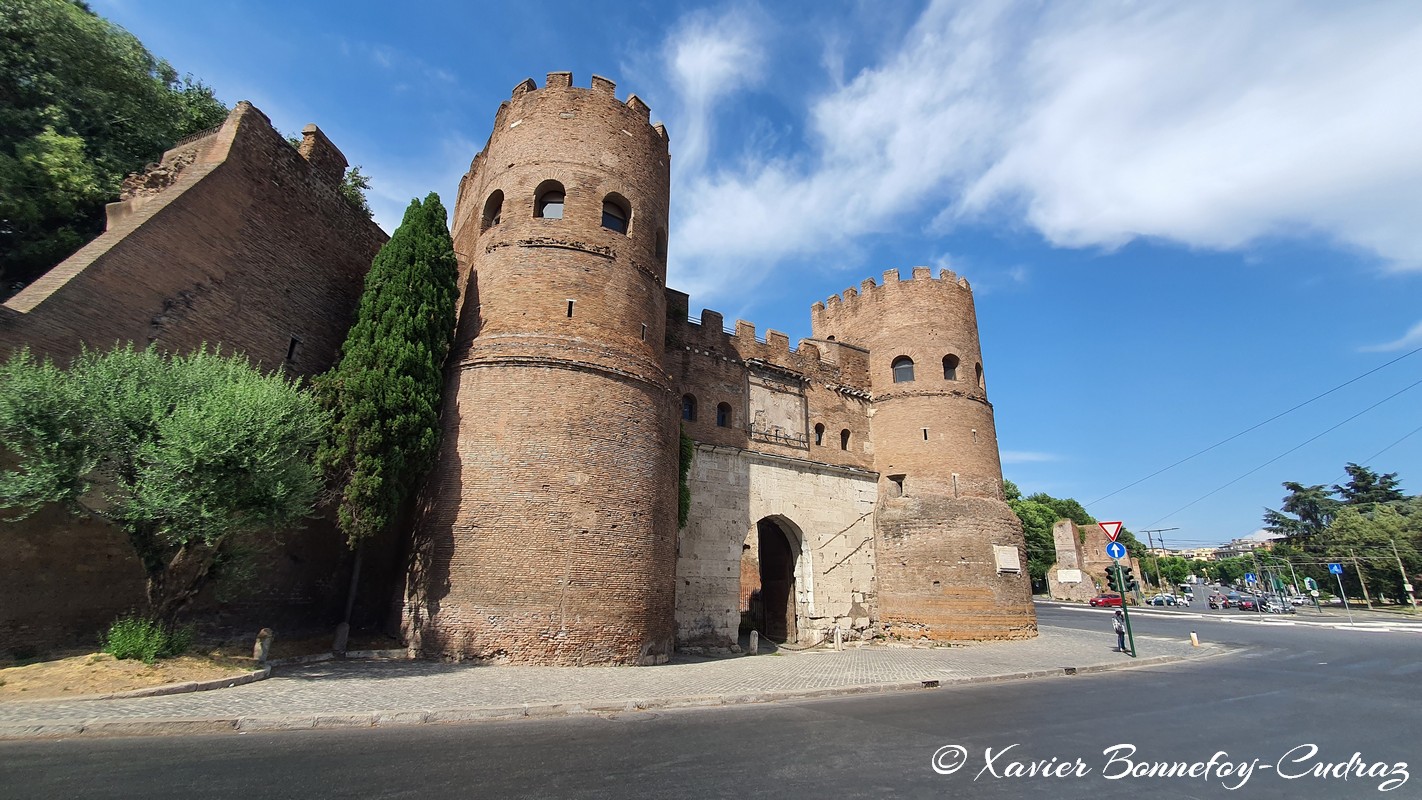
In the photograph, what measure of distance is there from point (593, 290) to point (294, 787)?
37.1ft

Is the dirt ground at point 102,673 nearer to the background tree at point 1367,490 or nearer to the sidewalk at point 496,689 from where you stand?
the sidewalk at point 496,689

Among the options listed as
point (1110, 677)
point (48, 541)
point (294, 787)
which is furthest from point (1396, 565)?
point (48, 541)

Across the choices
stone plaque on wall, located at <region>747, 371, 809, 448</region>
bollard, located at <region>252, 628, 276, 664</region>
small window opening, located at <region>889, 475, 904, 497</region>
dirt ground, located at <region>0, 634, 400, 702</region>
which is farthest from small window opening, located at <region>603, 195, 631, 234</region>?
small window opening, located at <region>889, 475, 904, 497</region>

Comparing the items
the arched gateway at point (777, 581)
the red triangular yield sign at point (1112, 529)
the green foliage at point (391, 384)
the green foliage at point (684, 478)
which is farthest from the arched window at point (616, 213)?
the red triangular yield sign at point (1112, 529)

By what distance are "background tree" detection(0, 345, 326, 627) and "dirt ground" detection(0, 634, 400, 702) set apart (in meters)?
A: 0.93

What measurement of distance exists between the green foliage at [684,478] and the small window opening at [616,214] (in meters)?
6.00

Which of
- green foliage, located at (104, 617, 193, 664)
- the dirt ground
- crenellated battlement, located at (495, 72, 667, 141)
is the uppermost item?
crenellated battlement, located at (495, 72, 667, 141)

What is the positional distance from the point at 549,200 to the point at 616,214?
1.73 m

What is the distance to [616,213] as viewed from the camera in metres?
16.3

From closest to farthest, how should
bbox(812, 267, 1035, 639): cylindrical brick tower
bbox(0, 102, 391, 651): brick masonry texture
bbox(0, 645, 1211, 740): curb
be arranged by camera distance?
bbox(0, 645, 1211, 740): curb → bbox(0, 102, 391, 651): brick masonry texture → bbox(812, 267, 1035, 639): cylindrical brick tower

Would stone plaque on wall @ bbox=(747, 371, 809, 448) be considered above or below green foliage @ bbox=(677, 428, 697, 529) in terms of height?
above

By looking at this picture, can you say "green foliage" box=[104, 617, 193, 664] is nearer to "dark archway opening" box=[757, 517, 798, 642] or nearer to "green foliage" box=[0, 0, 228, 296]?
"green foliage" box=[0, 0, 228, 296]

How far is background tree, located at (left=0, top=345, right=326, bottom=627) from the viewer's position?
26.8 ft

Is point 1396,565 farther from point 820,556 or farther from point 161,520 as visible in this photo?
point 161,520
